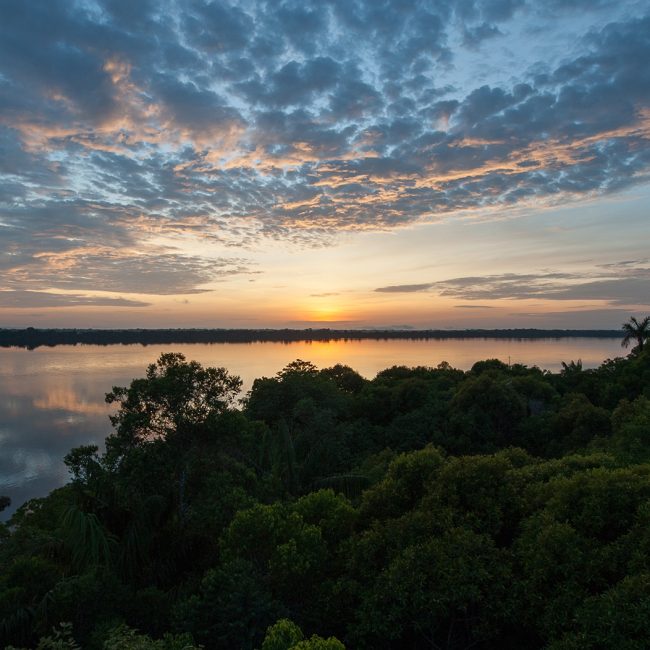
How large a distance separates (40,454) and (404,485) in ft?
122

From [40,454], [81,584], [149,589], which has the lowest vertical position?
[40,454]

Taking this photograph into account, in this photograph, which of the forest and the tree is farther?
the tree

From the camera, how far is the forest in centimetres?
849

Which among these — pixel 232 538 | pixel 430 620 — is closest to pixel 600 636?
pixel 430 620

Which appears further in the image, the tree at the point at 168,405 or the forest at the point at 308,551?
the tree at the point at 168,405

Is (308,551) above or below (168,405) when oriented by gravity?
below

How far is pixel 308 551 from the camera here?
1032cm

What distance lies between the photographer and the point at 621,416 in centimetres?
2103

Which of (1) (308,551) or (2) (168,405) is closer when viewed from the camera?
(1) (308,551)

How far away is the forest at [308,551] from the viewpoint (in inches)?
334

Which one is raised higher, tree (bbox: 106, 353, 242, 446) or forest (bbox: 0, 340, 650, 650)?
tree (bbox: 106, 353, 242, 446)

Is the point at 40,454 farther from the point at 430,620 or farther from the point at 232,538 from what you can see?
the point at 430,620

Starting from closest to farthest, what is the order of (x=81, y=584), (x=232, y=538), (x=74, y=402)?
1. (x=81, y=584)
2. (x=232, y=538)
3. (x=74, y=402)

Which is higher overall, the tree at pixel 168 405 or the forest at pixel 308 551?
the tree at pixel 168 405
